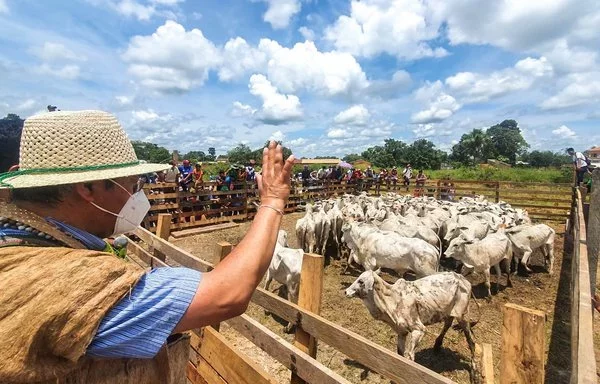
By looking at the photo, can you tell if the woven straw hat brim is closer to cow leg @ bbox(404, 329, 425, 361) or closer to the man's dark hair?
the man's dark hair

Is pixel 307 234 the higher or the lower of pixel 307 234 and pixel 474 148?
the lower

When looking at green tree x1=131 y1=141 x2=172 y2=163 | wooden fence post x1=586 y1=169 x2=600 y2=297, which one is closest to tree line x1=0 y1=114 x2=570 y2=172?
green tree x1=131 y1=141 x2=172 y2=163

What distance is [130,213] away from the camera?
1603 mm

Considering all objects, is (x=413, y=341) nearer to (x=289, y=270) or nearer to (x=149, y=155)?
(x=289, y=270)

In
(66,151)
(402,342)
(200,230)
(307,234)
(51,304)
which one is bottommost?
(402,342)

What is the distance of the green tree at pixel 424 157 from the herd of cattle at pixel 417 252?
190ft

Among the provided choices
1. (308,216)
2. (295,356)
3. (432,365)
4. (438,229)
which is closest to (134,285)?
(295,356)

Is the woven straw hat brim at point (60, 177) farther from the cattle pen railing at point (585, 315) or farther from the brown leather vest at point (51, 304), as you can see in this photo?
the cattle pen railing at point (585, 315)

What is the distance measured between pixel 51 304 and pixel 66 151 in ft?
2.00

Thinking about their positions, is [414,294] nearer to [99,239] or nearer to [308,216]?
[99,239]

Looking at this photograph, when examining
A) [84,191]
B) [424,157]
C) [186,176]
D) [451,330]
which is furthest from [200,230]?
[424,157]

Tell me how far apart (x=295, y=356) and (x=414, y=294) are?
316 centimetres

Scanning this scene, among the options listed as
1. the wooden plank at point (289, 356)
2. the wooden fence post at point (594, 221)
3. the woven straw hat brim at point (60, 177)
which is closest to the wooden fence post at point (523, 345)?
the wooden plank at point (289, 356)

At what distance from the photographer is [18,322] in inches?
38.0
